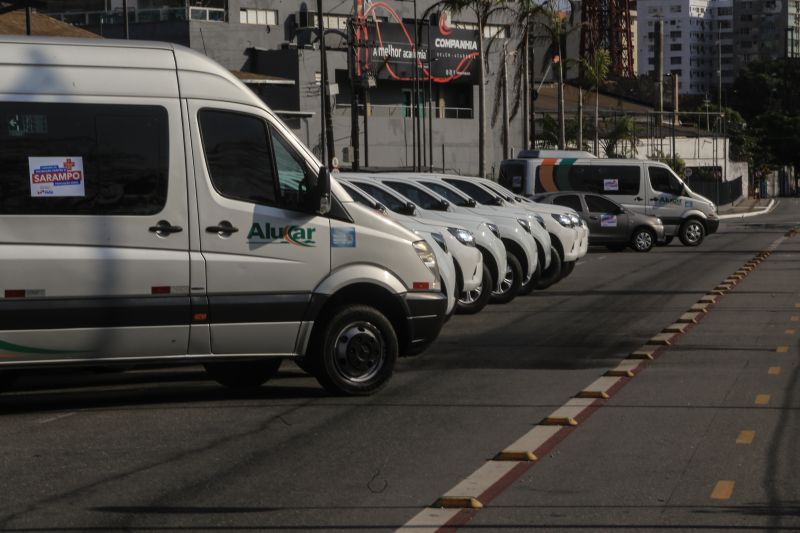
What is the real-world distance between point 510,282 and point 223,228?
975cm

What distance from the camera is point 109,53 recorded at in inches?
410

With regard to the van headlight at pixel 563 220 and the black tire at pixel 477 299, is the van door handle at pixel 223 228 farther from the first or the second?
the van headlight at pixel 563 220

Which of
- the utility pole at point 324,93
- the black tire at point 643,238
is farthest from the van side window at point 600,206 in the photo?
the utility pole at point 324,93

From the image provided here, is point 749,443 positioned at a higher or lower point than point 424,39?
lower

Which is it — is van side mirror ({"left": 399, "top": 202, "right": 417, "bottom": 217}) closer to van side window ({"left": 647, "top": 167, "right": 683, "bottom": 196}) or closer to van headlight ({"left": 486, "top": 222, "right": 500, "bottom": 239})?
van headlight ({"left": 486, "top": 222, "right": 500, "bottom": 239})

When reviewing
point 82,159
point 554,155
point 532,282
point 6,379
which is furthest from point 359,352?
point 554,155

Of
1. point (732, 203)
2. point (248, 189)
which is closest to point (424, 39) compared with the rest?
point (732, 203)

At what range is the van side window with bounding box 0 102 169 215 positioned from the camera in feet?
33.0

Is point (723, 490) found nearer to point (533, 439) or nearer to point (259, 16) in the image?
point (533, 439)

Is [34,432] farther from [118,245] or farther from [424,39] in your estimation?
[424,39]

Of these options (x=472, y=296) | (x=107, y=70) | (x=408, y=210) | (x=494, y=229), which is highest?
(x=107, y=70)

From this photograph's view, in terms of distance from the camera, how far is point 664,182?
36406 millimetres

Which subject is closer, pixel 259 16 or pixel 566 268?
pixel 566 268

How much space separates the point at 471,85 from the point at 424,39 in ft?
14.7
